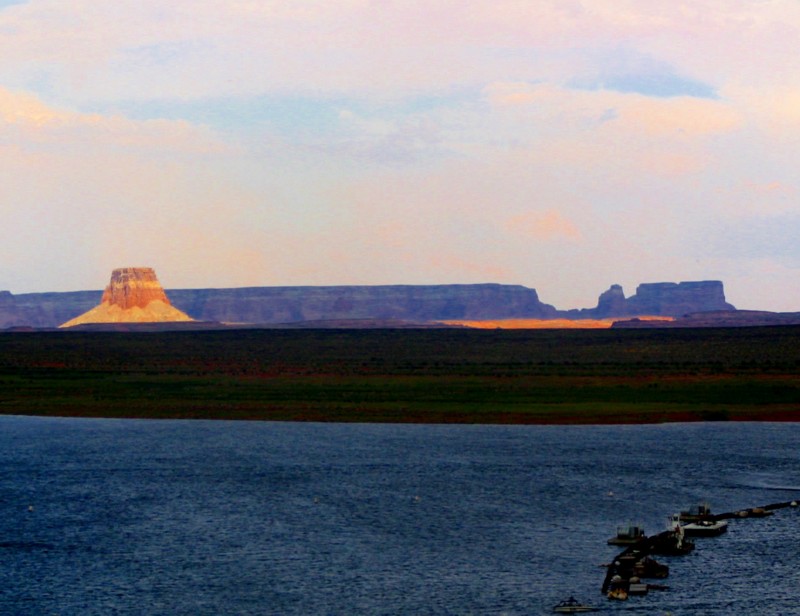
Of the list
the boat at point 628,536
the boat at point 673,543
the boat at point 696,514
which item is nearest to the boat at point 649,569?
the boat at point 673,543

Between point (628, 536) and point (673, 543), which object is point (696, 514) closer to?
point (673, 543)

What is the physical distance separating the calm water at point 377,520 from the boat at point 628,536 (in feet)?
2.40

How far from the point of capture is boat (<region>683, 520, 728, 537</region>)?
48.4 m

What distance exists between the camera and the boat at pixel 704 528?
48.4m

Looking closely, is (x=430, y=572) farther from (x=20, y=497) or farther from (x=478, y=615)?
(x=20, y=497)

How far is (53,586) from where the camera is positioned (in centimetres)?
4069

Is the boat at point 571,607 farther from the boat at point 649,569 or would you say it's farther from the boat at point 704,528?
the boat at point 704,528

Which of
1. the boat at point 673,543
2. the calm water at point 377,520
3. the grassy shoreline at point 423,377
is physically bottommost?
the calm water at point 377,520

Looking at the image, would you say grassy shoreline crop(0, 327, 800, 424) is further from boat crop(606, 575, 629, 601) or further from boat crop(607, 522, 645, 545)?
boat crop(606, 575, 629, 601)

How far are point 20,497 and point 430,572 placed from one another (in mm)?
24640

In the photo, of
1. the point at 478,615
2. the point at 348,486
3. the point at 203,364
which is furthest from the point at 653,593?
the point at 203,364

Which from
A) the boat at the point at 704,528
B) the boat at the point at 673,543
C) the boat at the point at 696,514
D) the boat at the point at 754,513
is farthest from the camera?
the boat at the point at 754,513

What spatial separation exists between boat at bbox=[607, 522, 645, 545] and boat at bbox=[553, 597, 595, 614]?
864cm

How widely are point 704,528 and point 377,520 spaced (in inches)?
504
